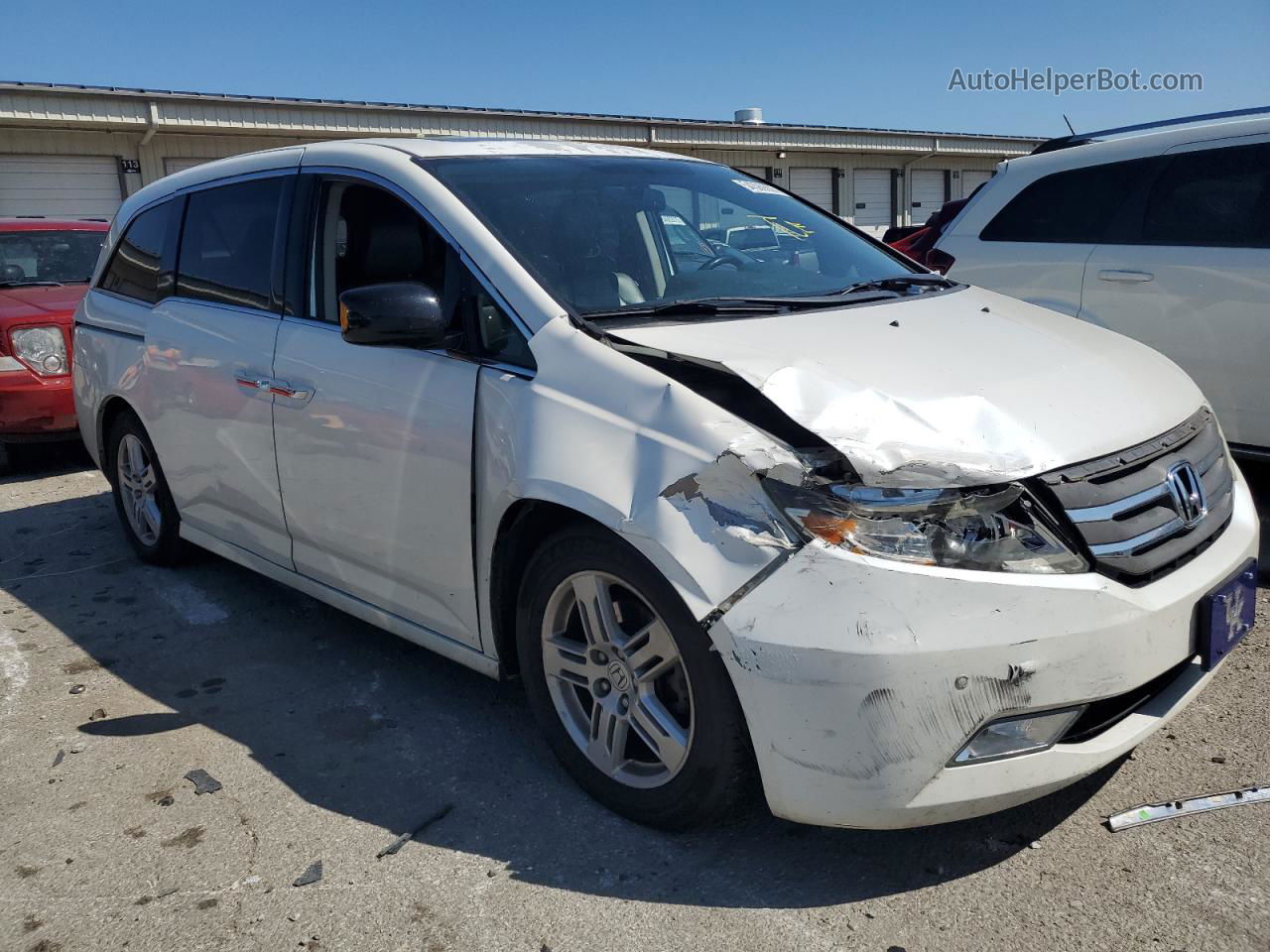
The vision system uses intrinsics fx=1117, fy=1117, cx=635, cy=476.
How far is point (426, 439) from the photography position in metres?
3.15

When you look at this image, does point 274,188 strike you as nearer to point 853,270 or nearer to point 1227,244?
point 853,270

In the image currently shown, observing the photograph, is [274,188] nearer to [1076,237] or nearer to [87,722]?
[87,722]

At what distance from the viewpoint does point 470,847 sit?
9.27ft

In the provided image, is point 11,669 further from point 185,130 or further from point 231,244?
point 185,130

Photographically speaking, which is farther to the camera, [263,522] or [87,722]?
[263,522]

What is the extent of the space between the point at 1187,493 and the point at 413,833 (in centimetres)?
212

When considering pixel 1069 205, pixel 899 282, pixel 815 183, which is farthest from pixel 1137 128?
pixel 815 183

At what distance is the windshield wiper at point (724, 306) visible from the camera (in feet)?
10.0

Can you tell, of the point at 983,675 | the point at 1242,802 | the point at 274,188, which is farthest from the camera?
the point at 274,188

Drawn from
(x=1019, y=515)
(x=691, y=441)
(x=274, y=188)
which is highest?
(x=274, y=188)

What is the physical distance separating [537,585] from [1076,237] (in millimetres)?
4013

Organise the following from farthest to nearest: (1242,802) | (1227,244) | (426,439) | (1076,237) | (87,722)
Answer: (1076,237)
(1227,244)
(87,722)
(426,439)
(1242,802)

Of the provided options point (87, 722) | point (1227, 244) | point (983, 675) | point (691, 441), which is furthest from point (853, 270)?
point (87, 722)

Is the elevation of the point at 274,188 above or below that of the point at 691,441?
above
